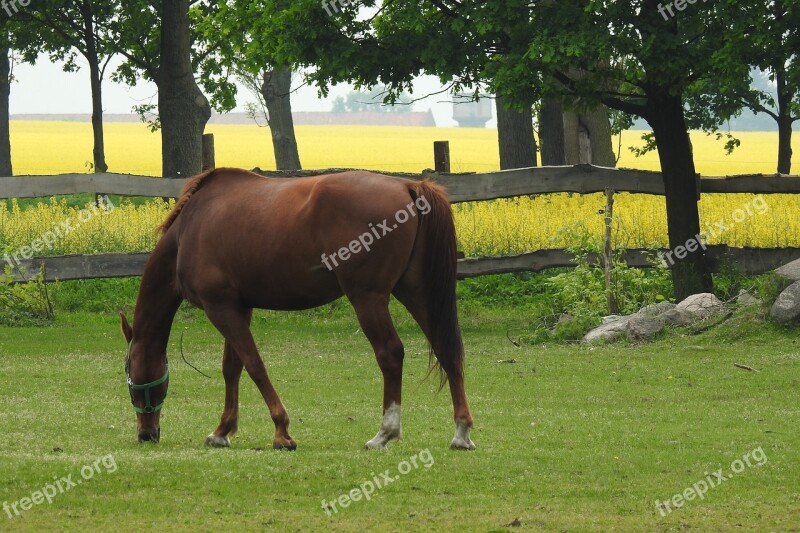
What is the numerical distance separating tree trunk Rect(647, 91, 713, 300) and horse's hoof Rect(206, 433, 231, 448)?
906 centimetres

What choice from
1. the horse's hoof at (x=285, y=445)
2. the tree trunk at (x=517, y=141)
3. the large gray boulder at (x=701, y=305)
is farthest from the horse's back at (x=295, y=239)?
the tree trunk at (x=517, y=141)

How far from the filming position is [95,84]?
31797mm

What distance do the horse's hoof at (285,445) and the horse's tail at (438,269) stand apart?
110cm

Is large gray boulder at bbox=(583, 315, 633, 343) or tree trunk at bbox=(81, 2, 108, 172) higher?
tree trunk at bbox=(81, 2, 108, 172)

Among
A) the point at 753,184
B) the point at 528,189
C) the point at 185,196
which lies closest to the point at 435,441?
the point at 185,196

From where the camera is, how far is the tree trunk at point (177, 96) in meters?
23.3

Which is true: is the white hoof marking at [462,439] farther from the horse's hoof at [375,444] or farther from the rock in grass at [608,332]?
the rock in grass at [608,332]

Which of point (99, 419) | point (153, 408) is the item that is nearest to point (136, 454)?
point (153, 408)

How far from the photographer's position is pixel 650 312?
1545 cm

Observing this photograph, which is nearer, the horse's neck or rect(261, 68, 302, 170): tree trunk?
the horse's neck

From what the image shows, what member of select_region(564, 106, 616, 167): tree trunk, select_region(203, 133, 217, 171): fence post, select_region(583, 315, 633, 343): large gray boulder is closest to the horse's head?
select_region(583, 315, 633, 343): large gray boulder

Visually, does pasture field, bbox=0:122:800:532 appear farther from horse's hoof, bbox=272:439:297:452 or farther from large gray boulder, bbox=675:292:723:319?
large gray boulder, bbox=675:292:723:319

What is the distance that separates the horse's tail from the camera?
8.61m

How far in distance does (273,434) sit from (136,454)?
1.33 m
